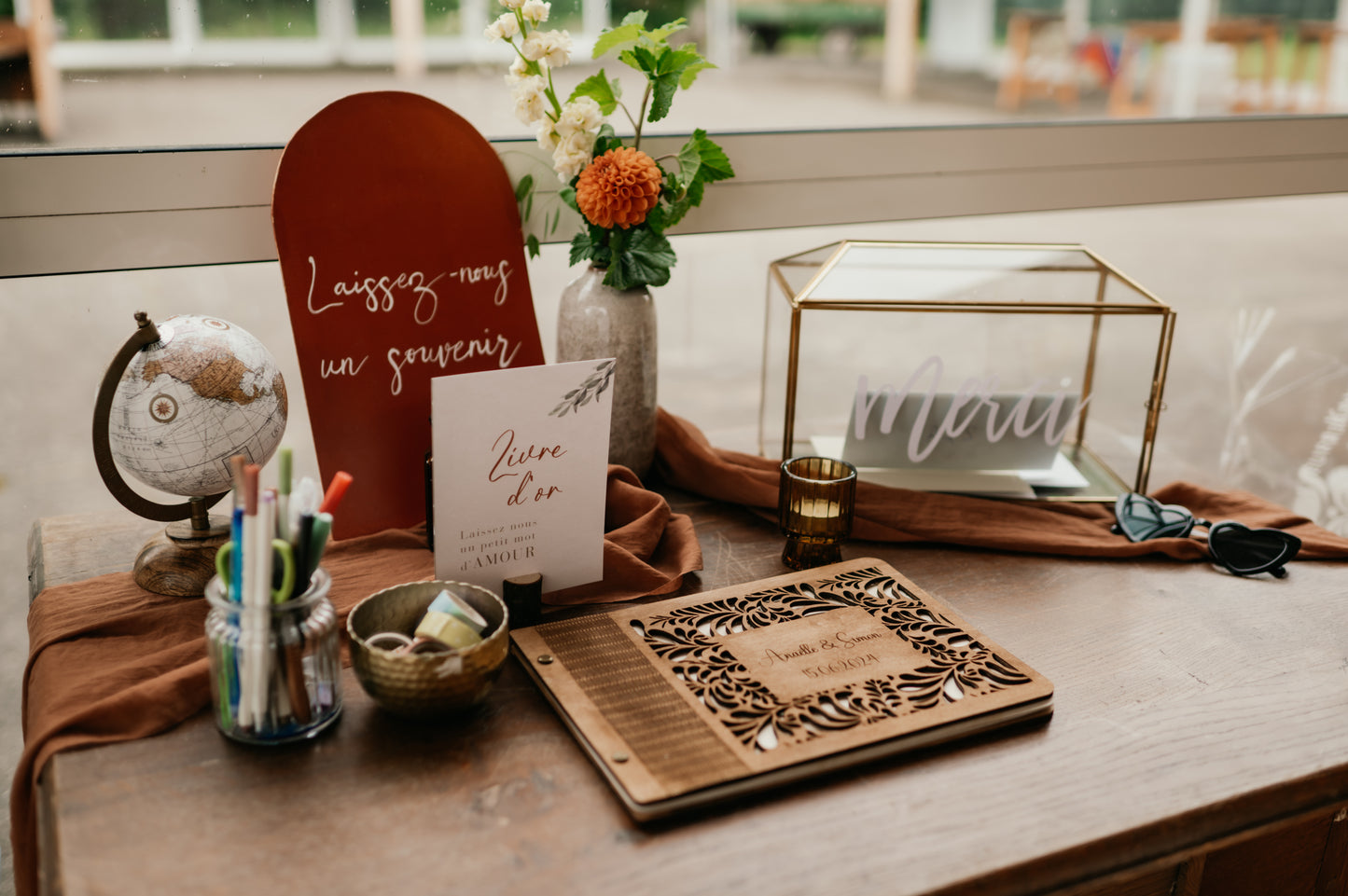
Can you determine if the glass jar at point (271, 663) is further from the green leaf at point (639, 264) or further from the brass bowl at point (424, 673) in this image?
the green leaf at point (639, 264)

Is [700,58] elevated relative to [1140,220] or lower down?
elevated

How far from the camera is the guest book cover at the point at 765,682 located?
750 millimetres

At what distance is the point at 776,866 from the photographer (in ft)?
2.20

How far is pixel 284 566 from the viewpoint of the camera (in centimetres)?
76

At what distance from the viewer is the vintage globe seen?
2.93 ft

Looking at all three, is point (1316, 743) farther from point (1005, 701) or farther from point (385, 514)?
point (385, 514)

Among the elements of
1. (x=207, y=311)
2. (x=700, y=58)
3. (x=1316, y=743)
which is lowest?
(x=1316, y=743)

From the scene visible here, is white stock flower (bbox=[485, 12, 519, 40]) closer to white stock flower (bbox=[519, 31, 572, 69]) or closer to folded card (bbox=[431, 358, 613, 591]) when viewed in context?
white stock flower (bbox=[519, 31, 572, 69])

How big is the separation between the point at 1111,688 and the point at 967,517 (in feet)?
1.05

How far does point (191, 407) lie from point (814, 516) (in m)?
0.60

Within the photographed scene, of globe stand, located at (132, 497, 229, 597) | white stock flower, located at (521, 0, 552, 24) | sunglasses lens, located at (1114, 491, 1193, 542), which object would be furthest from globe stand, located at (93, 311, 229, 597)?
sunglasses lens, located at (1114, 491, 1193, 542)

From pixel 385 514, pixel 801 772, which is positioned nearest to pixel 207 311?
pixel 385 514

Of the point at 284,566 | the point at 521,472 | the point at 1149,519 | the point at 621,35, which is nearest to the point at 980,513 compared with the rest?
the point at 1149,519

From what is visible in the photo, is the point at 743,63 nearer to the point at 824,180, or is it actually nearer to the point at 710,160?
the point at 824,180
